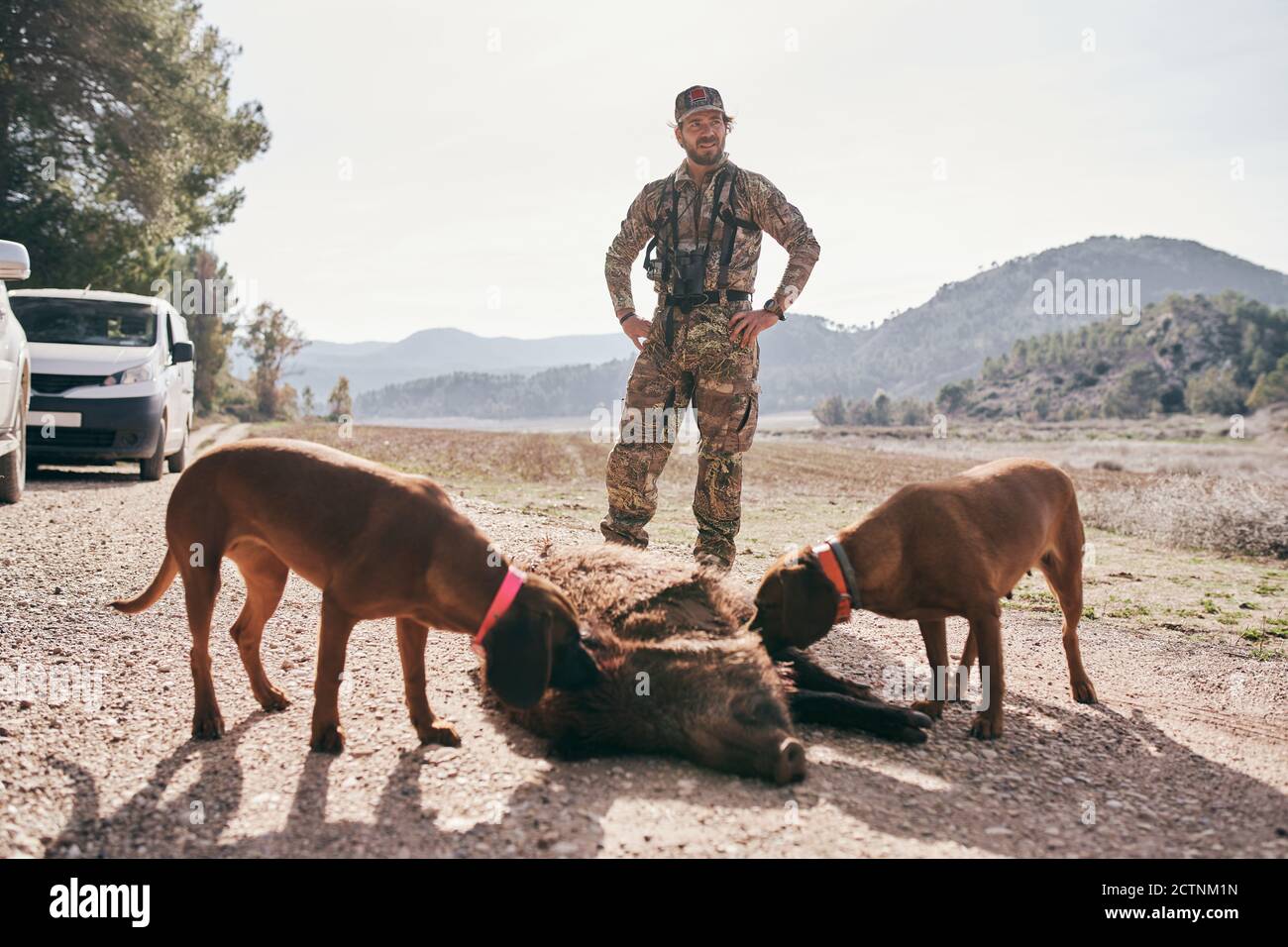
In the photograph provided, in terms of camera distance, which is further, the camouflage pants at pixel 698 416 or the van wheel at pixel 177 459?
the van wheel at pixel 177 459

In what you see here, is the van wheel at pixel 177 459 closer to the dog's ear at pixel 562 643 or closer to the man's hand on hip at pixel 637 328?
the man's hand on hip at pixel 637 328

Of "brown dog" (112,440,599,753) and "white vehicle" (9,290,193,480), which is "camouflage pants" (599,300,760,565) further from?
"white vehicle" (9,290,193,480)

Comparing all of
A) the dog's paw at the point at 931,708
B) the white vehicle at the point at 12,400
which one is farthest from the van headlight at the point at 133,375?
the dog's paw at the point at 931,708

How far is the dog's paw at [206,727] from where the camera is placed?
12.8ft

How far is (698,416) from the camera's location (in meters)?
6.48

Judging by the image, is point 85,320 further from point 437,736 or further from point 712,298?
point 437,736


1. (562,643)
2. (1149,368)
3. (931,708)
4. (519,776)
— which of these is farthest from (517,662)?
(1149,368)

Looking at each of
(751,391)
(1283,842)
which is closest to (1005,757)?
(1283,842)

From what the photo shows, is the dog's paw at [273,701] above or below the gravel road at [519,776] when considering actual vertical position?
above

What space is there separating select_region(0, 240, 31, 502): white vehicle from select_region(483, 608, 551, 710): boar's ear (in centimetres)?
725

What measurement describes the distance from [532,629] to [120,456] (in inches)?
430

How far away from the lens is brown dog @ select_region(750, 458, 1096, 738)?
4145 mm

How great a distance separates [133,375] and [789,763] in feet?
38.0

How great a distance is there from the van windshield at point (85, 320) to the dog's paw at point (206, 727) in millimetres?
10464
